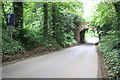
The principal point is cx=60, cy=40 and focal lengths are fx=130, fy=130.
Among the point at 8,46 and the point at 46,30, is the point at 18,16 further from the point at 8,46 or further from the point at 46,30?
the point at 46,30

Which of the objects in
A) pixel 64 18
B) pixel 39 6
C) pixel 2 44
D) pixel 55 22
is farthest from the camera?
pixel 64 18

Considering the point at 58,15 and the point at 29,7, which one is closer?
the point at 29,7

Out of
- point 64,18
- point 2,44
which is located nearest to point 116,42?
point 2,44

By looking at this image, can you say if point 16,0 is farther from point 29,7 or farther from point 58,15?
point 58,15

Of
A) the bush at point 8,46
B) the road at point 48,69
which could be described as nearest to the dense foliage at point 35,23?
the bush at point 8,46

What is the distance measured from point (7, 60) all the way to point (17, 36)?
12.8ft

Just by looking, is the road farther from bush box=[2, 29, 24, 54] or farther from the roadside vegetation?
bush box=[2, 29, 24, 54]

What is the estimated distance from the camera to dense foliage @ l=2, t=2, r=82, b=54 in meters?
10.7

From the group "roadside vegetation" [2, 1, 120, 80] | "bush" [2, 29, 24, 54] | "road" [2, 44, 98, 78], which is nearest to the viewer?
"road" [2, 44, 98, 78]

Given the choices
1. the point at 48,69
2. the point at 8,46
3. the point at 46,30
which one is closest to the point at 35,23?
the point at 46,30

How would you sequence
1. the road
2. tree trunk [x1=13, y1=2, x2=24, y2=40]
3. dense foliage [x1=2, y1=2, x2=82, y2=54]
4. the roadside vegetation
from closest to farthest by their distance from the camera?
the road
the roadside vegetation
dense foliage [x1=2, y1=2, x2=82, y2=54]
tree trunk [x1=13, y1=2, x2=24, y2=40]

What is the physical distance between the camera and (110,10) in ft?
40.3

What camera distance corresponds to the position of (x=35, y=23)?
1692 cm

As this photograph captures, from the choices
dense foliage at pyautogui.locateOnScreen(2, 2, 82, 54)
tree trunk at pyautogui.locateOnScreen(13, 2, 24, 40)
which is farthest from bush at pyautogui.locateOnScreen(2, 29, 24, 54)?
tree trunk at pyautogui.locateOnScreen(13, 2, 24, 40)
